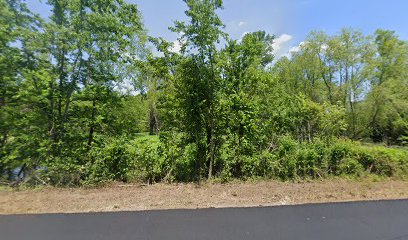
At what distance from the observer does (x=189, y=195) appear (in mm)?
5879

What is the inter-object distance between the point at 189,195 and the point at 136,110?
4.67 meters

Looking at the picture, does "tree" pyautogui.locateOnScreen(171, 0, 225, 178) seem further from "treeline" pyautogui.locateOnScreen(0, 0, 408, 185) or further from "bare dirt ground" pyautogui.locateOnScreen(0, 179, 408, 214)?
"bare dirt ground" pyautogui.locateOnScreen(0, 179, 408, 214)

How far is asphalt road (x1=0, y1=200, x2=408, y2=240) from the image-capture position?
379 centimetres

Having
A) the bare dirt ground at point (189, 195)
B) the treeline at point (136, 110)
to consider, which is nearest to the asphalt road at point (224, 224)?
the bare dirt ground at point (189, 195)

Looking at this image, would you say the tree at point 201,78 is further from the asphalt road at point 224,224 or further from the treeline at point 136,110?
the asphalt road at point 224,224

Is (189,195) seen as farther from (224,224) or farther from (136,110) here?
(136,110)

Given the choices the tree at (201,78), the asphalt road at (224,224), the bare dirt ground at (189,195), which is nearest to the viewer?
the asphalt road at (224,224)

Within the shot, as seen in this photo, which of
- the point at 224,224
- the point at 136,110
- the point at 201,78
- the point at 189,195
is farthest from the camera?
the point at 136,110

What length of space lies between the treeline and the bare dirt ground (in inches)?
26.0

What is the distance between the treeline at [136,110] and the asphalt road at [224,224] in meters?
2.57

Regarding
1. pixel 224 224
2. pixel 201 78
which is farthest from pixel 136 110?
pixel 224 224

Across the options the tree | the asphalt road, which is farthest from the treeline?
the asphalt road

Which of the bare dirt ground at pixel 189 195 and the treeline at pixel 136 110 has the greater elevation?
the treeline at pixel 136 110

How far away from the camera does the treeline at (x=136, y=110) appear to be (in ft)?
22.7
